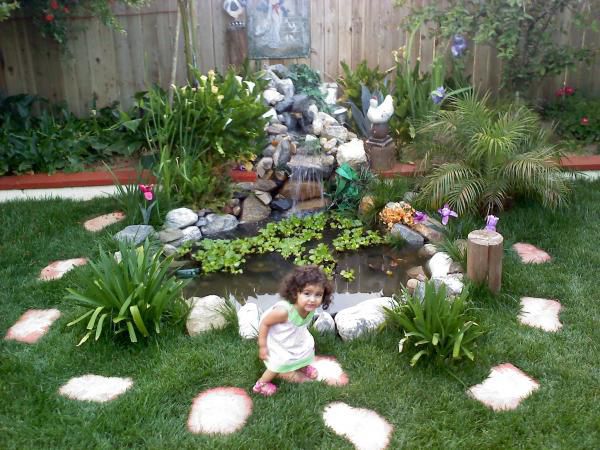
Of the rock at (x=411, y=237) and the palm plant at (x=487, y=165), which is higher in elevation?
the palm plant at (x=487, y=165)

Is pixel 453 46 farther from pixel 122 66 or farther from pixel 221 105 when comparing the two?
pixel 122 66

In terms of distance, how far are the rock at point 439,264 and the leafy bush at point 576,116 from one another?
102 inches

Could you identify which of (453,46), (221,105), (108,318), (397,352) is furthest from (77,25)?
(397,352)

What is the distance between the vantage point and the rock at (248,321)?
12.0 feet

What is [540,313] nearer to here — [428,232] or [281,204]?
[428,232]

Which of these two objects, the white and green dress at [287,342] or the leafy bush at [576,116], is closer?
the white and green dress at [287,342]

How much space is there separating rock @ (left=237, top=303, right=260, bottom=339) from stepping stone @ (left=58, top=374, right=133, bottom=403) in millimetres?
666

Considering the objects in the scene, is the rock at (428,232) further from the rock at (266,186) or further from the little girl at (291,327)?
the little girl at (291,327)

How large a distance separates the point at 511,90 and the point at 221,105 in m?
3.12

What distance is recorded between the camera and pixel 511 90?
22.5 ft

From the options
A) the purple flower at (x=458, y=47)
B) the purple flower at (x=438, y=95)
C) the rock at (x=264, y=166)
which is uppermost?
the purple flower at (x=458, y=47)

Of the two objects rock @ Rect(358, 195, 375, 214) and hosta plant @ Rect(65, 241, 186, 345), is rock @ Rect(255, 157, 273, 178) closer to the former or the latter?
rock @ Rect(358, 195, 375, 214)

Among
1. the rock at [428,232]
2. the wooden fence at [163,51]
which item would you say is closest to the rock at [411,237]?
the rock at [428,232]

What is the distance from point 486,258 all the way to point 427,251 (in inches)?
40.8
